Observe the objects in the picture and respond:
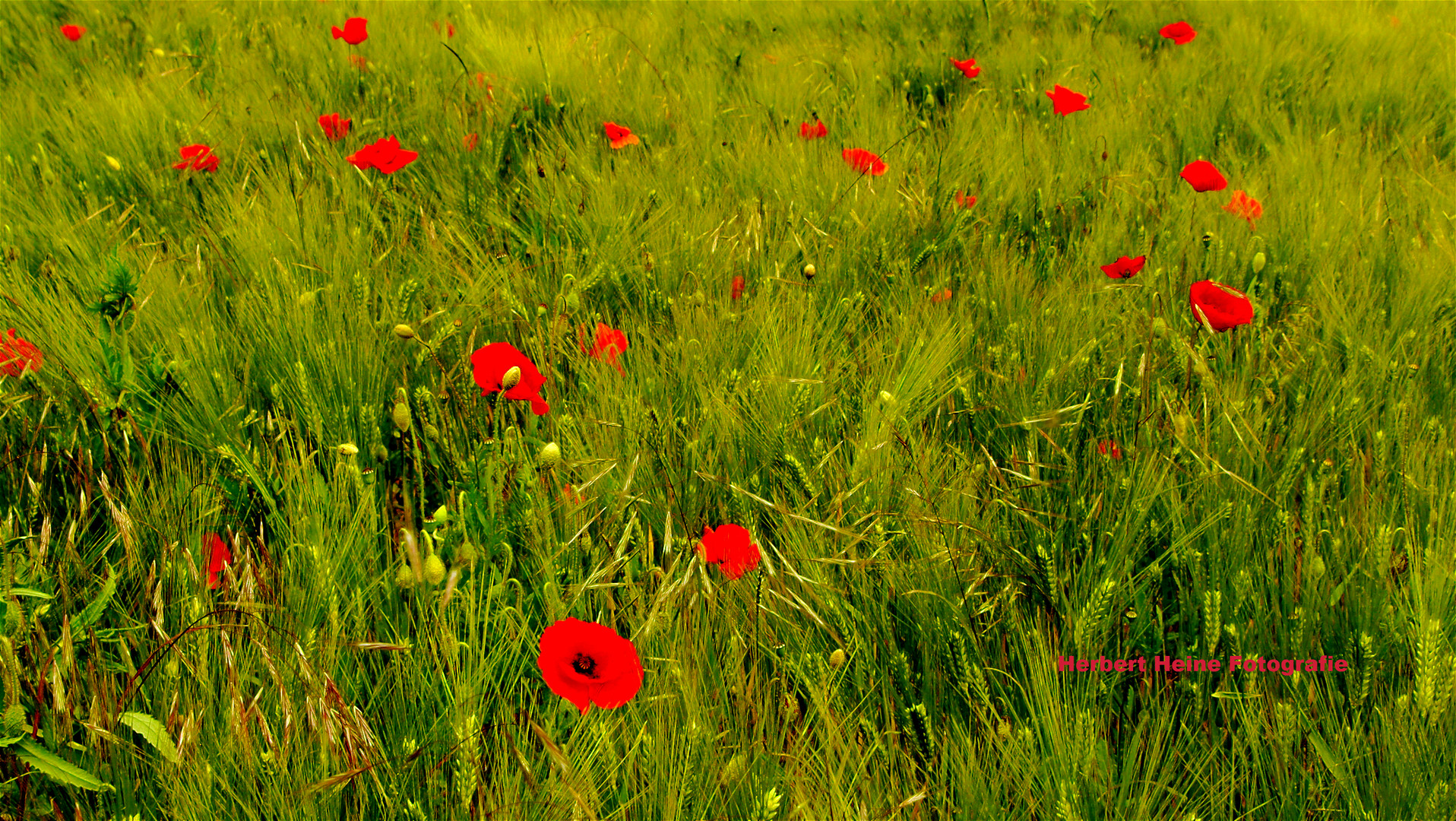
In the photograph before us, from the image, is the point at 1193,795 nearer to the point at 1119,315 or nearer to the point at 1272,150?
the point at 1119,315

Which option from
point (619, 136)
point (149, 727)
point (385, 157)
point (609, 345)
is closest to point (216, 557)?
point (149, 727)

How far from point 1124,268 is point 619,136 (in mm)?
1079

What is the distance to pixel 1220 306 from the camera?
121cm

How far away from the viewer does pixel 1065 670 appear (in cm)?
A: 80

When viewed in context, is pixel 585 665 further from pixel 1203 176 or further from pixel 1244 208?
pixel 1244 208

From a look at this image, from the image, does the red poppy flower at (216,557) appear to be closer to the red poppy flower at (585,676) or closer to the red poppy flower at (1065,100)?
the red poppy flower at (585,676)

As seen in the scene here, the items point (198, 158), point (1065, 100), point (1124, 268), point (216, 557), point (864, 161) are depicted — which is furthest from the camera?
point (1065, 100)

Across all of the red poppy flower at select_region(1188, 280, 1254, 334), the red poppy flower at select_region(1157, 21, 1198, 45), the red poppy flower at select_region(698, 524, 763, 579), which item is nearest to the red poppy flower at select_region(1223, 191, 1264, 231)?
the red poppy flower at select_region(1188, 280, 1254, 334)

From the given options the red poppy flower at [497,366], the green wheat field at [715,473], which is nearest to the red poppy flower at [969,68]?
the green wheat field at [715,473]

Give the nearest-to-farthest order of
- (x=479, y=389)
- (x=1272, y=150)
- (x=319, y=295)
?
(x=479, y=389)
(x=319, y=295)
(x=1272, y=150)

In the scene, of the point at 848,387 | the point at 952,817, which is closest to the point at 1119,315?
the point at 848,387

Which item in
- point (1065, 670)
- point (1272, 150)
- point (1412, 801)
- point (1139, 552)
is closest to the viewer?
point (1412, 801)

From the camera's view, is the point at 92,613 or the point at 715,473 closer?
the point at 92,613

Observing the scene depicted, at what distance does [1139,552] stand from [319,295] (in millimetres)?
1213
